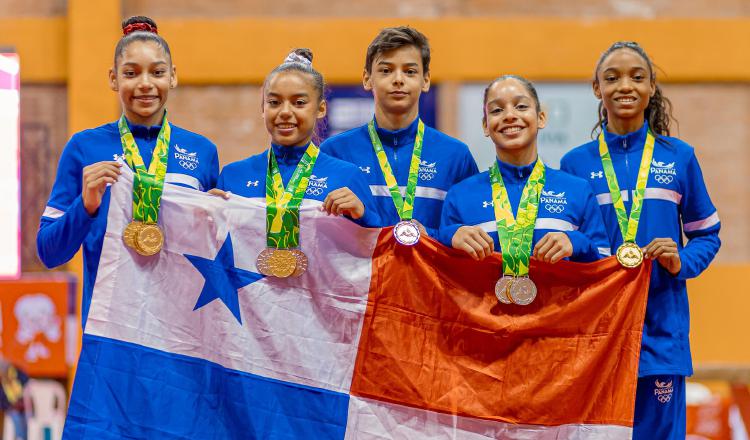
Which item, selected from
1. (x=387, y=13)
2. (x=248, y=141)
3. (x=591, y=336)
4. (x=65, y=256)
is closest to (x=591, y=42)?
(x=387, y=13)

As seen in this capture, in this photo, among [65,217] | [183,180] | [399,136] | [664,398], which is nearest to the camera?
[65,217]

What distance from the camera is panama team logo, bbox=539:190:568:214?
3188 millimetres

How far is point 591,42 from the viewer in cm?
850

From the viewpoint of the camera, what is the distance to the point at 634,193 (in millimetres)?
3328

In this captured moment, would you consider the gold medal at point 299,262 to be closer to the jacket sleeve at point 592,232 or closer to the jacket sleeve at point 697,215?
the jacket sleeve at point 592,232

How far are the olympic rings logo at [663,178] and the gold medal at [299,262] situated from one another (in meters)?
1.24

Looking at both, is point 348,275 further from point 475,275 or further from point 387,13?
point 387,13

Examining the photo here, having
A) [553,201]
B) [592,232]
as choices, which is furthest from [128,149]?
[592,232]

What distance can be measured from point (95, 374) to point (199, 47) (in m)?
5.85

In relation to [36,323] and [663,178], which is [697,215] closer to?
[663,178]

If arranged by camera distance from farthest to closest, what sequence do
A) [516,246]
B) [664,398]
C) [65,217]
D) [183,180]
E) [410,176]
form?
[410,176], [664,398], [183,180], [516,246], [65,217]

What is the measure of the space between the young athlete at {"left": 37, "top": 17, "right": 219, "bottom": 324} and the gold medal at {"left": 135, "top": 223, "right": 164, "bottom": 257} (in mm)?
134

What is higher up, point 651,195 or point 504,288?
point 651,195

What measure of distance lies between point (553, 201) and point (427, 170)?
0.52 metres
